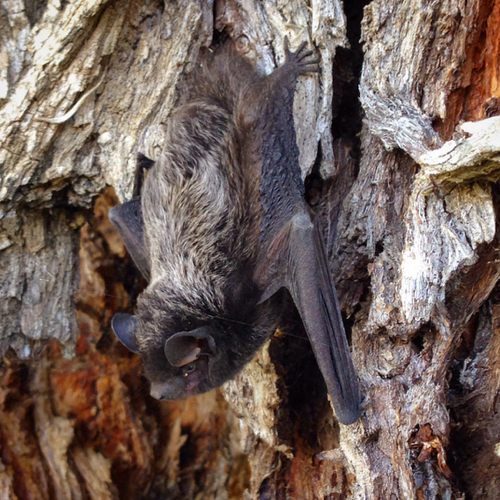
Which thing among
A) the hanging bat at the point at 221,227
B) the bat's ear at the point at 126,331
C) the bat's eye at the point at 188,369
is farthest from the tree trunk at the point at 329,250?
the bat's ear at the point at 126,331

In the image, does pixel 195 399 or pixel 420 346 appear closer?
pixel 420 346

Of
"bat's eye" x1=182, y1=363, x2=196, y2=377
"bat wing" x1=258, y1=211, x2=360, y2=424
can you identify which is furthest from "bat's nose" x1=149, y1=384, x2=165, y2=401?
"bat wing" x1=258, y1=211, x2=360, y2=424

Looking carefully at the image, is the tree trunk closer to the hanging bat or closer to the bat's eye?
the hanging bat

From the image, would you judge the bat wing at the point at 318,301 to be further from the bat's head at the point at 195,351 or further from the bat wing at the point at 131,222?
the bat wing at the point at 131,222

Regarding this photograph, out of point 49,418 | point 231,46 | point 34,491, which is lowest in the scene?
point 34,491

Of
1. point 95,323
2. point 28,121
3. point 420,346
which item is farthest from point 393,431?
point 28,121

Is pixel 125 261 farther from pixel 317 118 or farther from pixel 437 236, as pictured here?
pixel 437 236

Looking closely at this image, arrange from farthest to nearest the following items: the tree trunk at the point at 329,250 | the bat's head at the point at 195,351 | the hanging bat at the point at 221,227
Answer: the bat's head at the point at 195,351, the hanging bat at the point at 221,227, the tree trunk at the point at 329,250

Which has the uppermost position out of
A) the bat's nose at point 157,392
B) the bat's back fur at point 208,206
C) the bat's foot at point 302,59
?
the bat's foot at point 302,59
